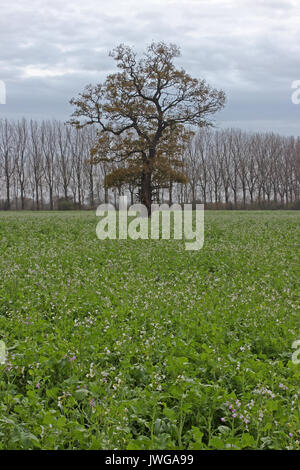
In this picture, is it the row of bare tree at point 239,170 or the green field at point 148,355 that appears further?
the row of bare tree at point 239,170

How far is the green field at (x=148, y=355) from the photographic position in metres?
4.19

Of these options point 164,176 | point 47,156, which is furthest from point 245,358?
point 47,156

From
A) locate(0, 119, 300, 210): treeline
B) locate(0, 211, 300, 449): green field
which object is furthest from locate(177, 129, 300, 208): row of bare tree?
locate(0, 211, 300, 449): green field

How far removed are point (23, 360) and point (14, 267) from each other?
642 centimetres

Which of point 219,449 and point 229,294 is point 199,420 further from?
point 229,294

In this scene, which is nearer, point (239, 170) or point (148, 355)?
point (148, 355)

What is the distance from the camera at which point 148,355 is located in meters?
5.76

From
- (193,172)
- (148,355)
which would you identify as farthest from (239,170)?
(148,355)

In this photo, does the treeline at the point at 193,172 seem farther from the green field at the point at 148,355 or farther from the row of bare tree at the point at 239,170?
the green field at the point at 148,355

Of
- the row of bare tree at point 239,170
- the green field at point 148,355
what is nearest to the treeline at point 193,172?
the row of bare tree at point 239,170

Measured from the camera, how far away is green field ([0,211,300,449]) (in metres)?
4.19

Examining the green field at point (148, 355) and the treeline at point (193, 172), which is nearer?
the green field at point (148, 355)

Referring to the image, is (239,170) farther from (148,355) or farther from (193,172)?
(148,355)

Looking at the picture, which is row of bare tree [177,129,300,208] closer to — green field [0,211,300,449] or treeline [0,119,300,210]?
treeline [0,119,300,210]
